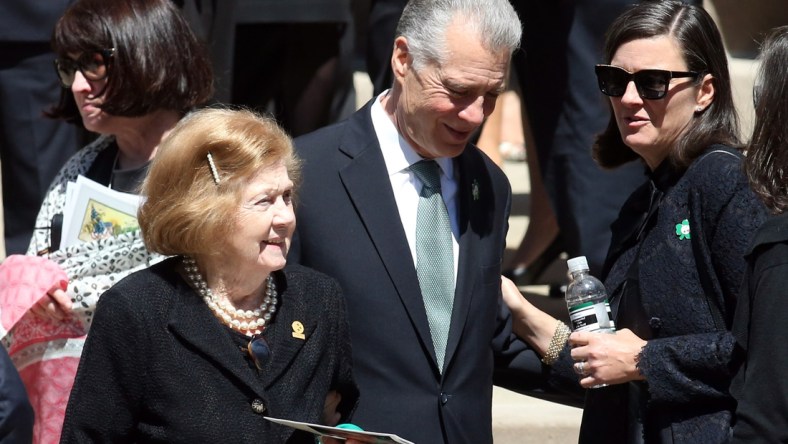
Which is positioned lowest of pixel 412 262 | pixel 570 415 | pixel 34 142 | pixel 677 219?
pixel 570 415

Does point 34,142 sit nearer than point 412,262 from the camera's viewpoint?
No

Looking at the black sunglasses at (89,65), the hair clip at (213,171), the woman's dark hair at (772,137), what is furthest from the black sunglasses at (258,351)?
the black sunglasses at (89,65)

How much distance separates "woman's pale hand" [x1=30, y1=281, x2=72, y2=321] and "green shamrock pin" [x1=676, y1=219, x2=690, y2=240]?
5.23 feet

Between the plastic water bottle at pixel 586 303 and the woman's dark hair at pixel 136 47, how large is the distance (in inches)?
53.2

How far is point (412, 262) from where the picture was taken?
140 inches

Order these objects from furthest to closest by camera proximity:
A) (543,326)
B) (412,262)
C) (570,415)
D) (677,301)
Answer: (570,415)
(543,326)
(412,262)
(677,301)

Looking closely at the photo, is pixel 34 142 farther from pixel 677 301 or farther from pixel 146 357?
pixel 677 301

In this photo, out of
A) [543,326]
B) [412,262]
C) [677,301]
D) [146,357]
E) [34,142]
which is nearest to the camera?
[146,357]

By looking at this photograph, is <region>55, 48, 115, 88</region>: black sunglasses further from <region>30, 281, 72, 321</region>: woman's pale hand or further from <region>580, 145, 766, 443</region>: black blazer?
<region>580, 145, 766, 443</region>: black blazer

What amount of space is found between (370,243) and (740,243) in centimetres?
95

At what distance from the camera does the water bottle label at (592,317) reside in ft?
10.9

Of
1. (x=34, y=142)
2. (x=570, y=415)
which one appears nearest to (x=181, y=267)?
(x=570, y=415)

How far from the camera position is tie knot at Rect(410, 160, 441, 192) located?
367 centimetres

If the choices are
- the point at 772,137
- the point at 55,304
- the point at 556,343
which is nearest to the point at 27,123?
the point at 55,304
